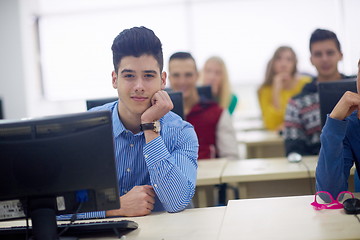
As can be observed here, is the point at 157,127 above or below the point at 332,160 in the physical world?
above

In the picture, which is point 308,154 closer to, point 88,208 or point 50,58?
point 88,208

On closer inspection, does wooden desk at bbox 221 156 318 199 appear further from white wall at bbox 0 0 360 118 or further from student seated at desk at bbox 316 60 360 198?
white wall at bbox 0 0 360 118

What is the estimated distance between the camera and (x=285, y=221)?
1524mm

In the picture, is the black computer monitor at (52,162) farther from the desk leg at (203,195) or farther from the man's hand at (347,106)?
the desk leg at (203,195)

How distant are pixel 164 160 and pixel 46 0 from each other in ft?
18.4

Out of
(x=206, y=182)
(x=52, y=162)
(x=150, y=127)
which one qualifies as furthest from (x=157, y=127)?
(x=206, y=182)

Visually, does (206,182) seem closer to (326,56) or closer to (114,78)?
(114,78)

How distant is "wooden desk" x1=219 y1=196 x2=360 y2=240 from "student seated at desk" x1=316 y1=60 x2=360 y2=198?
0.43 feet

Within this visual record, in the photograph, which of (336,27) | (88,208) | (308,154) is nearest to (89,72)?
(336,27)

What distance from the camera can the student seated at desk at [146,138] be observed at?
177 cm

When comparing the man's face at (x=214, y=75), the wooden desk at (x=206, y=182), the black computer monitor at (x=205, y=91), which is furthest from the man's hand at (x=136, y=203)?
the man's face at (x=214, y=75)

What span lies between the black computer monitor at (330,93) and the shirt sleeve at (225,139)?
139 centimetres

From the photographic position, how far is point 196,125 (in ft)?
11.8

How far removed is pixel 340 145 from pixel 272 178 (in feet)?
2.77
